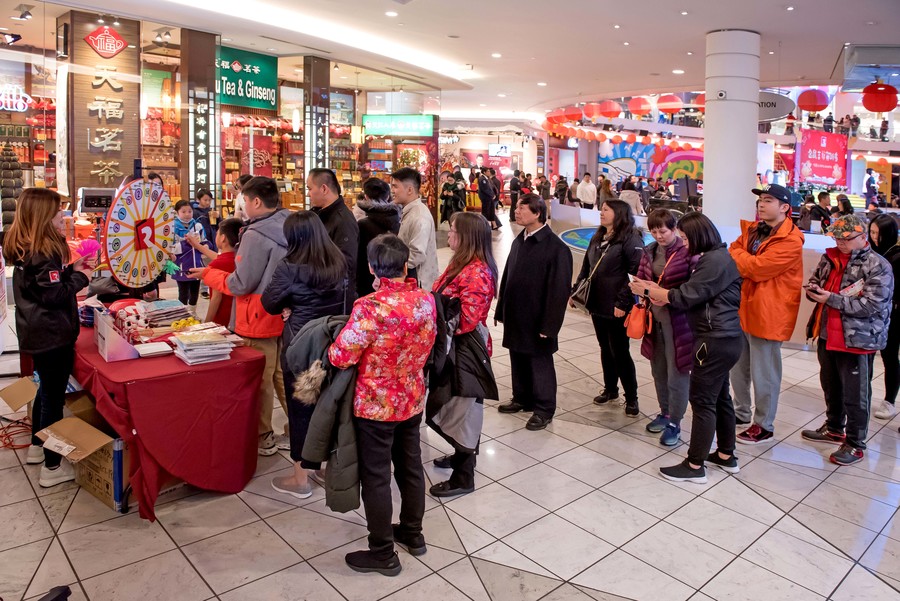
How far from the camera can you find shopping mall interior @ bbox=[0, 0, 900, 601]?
301 centimetres

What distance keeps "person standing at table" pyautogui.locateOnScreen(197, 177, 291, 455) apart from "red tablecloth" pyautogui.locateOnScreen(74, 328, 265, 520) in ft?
0.68

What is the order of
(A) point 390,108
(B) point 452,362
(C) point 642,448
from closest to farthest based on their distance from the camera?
1. (B) point 452,362
2. (C) point 642,448
3. (A) point 390,108

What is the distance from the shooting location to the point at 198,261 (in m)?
7.06

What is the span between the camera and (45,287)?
3.42 m

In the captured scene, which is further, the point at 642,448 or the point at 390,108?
the point at 390,108

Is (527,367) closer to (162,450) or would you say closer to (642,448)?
(642,448)

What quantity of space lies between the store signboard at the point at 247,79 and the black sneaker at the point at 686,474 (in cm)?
810

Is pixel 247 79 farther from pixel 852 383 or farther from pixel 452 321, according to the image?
pixel 852 383

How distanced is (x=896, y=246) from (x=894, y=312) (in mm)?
450

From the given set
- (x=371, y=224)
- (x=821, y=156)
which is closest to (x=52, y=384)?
(x=371, y=224)

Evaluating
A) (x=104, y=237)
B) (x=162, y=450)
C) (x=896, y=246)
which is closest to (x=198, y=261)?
(x=104, y=237)

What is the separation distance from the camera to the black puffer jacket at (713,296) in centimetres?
371

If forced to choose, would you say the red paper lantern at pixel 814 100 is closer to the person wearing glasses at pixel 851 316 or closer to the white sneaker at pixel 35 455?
the person wearing glasses at pixel 851 316

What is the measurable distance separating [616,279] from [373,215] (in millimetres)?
1668
